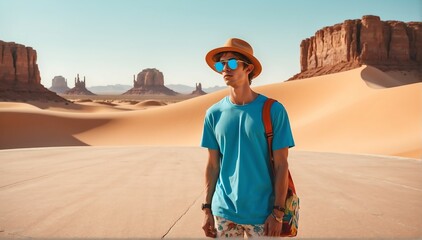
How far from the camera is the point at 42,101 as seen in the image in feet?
279

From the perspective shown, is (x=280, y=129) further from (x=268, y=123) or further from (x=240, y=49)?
(x=240, y=49)

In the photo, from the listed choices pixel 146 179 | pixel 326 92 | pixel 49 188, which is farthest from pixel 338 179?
pixel 326 92

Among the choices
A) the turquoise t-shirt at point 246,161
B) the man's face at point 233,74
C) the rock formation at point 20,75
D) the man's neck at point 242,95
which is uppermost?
the rock formation at point 20,75

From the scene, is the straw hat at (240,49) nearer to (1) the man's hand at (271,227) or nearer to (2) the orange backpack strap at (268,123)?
(2) the orange backpack strap at (268,123)

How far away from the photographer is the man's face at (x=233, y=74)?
280 centimetres

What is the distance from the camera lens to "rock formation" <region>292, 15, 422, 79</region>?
295 feet

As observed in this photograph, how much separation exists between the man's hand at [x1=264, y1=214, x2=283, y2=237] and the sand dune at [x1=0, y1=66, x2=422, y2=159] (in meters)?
14.2

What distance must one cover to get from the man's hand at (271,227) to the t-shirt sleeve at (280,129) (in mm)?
479

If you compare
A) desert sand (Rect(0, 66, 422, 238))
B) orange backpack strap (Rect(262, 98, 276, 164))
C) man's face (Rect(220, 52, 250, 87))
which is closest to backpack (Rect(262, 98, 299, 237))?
orange backpack strap (Rect(262, 98, 276, 164))

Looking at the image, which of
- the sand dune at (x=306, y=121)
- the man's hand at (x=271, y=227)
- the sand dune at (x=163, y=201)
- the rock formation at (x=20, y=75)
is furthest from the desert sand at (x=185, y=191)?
the rock formation at (x=20, y=75)

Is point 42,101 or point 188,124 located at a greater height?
point 42,101

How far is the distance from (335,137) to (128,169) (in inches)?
554

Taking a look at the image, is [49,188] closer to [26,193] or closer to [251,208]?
[26,193]

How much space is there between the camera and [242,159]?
2645mm
